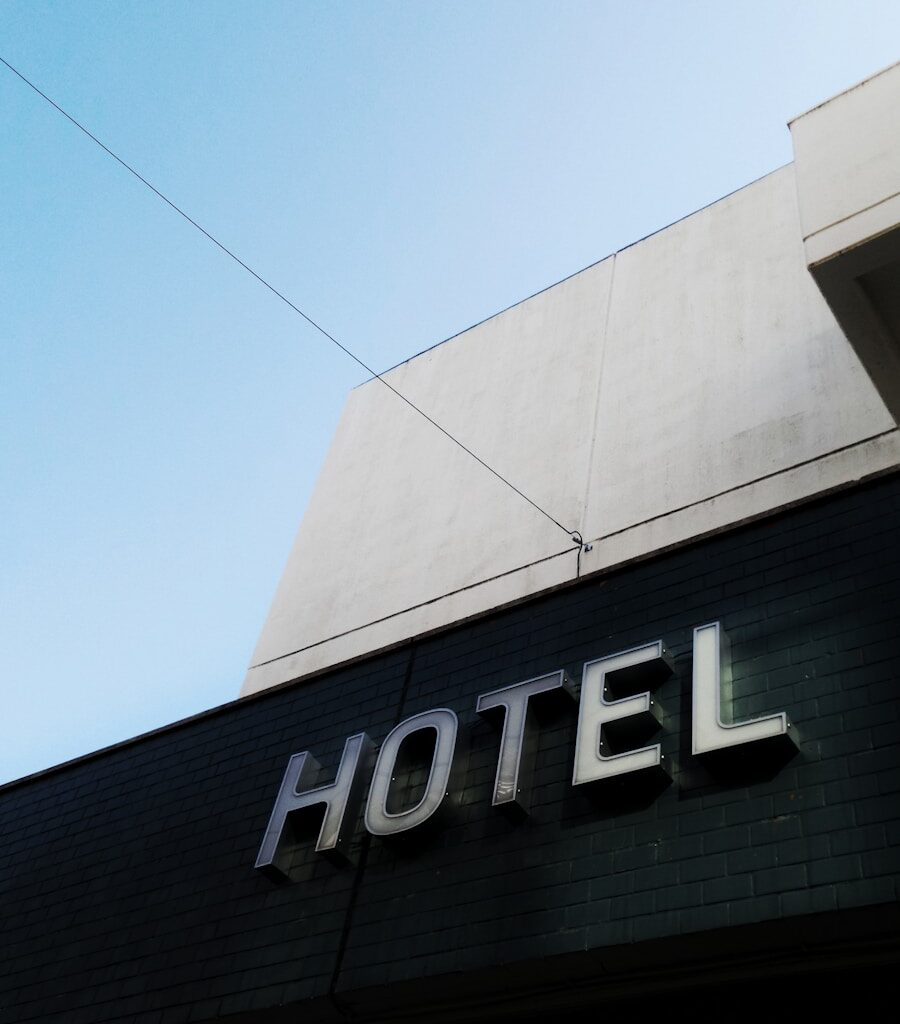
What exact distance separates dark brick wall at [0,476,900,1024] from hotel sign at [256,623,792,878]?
160mm

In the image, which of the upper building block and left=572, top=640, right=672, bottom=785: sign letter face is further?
the upper building block

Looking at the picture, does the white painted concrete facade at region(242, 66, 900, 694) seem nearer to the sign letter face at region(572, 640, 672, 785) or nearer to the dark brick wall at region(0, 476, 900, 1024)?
the dark brick wall at region(0, 476, 900, 1024)

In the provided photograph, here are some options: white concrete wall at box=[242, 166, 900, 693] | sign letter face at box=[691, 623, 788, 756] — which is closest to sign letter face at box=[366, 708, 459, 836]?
sign letter face at box=[691, 623, 788, 756]

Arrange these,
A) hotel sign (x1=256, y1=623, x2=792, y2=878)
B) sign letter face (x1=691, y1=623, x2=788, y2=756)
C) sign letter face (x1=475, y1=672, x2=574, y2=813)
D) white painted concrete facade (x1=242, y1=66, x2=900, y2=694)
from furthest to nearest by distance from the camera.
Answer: white painted concrete facade (x1=242, y1=66, x2=900, y2=694) < sign letter face (x1=475, y1=672, x2=574, y2=813) < hotel sign (x1=256, y1=623, x2=792, y2=878) < sign letter face (x1=691, y1=623, x2=788, y2=756)

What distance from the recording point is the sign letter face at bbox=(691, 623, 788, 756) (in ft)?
21.4

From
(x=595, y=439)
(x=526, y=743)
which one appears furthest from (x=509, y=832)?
(x=595, y=439)

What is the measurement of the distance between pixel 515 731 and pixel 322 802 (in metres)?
1.71

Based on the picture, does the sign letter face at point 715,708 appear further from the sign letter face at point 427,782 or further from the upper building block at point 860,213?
the upper building block at point 860,213

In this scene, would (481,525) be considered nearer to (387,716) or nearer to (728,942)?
(387,716)

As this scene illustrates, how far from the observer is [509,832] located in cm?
740

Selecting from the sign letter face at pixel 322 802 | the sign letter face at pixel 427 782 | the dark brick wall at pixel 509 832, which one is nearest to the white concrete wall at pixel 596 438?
the dark brick wall at pixel 509 832

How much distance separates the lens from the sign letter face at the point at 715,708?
6.54 metres

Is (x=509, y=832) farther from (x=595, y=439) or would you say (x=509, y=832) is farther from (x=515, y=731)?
(x=595, y=439)

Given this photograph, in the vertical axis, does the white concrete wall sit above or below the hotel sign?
above
